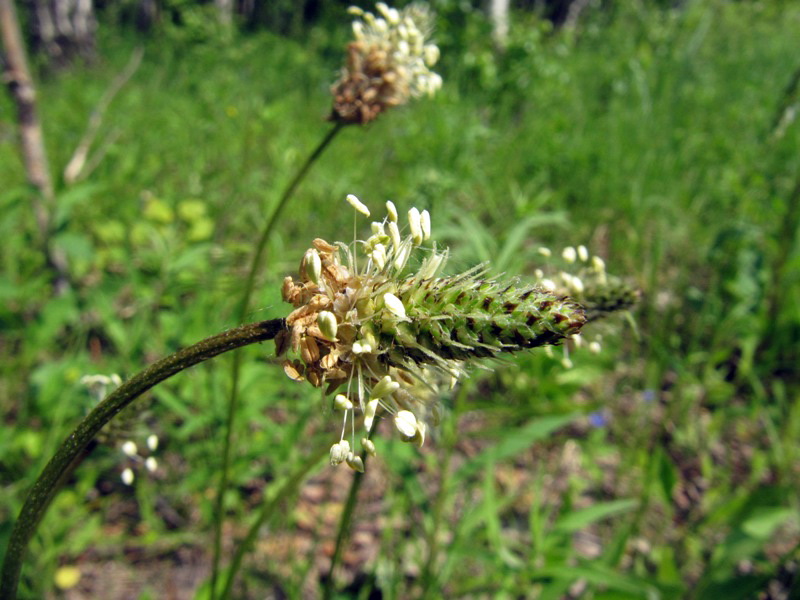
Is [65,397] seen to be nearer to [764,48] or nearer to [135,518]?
[135,518]

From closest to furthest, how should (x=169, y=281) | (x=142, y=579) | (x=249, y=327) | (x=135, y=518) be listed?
(x=249, y=327) < (x=142, y=579) < (x=135, y=518) < (x=169, y=281)

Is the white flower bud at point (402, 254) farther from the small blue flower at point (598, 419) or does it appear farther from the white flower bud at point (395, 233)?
the small blue flower at point (598, 419)

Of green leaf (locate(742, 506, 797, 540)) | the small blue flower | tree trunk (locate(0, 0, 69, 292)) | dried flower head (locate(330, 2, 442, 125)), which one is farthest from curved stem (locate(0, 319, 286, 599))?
the small blue flower

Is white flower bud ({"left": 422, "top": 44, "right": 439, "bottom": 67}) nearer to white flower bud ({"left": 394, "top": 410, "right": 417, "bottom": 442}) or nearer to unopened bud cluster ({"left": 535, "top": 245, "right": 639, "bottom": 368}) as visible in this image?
unopened bud cluster ({"left": 535, "top": 245, "right": 639, "bottom": 368})

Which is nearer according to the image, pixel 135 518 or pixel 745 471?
pixel 135 518

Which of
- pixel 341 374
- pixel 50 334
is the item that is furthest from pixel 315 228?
pixel 341 374

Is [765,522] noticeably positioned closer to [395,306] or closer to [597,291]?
[597,291]
